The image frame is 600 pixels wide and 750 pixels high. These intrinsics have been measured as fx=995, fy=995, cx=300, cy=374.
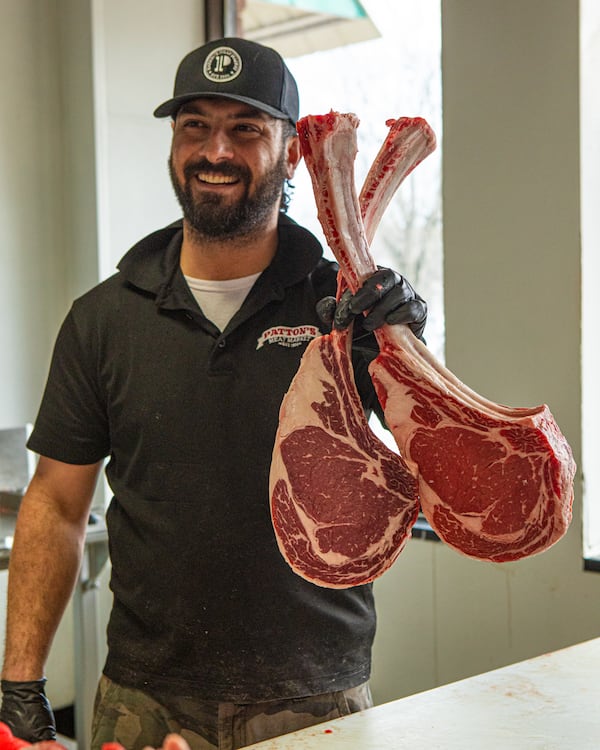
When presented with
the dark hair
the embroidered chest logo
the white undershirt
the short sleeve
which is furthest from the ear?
the short sleeve

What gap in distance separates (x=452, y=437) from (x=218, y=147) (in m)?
0.81

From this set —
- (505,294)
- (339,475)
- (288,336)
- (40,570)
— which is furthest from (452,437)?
(505,294)

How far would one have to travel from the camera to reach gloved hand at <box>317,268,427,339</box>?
135cm

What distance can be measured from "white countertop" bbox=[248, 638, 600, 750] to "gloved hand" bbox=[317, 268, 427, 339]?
0.59 m

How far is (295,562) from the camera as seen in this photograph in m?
1.39

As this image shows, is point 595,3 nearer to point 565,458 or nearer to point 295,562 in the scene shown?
point 565,458

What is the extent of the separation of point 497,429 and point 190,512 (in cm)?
72

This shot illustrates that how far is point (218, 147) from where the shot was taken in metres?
1.87

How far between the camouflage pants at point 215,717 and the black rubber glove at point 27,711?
5.6 inches

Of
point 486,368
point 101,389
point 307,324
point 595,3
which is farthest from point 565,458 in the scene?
point 595,3

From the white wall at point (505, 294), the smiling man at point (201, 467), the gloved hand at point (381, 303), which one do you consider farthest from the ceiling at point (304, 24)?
the gloved hand at point (381, 303)

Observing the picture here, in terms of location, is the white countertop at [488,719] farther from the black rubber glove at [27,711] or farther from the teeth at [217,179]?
the teeth at [217,179]

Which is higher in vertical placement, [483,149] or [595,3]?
[595,3]

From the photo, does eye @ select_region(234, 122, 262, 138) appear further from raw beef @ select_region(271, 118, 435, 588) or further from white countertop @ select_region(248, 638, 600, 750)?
white countertop @ select_region(248, 638, 600, 750)
